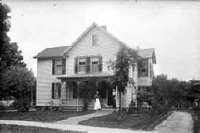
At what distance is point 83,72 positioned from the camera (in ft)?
91.7

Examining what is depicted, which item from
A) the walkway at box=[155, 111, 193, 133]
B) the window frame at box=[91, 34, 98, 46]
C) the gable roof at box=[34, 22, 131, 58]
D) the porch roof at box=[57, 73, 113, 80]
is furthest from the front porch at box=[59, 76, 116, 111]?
the walkway at box=[155, 111, 193, 133]

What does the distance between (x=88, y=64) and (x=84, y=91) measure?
8.54 feet

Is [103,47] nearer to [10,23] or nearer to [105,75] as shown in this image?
[105,75]

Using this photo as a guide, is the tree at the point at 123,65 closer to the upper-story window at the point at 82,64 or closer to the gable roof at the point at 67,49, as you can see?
the gable roof at the point at 67,49

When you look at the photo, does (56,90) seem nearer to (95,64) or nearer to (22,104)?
(22,104)

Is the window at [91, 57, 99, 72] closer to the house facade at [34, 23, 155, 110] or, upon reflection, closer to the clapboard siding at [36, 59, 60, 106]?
the house facade at [34, 23, 155, 110]

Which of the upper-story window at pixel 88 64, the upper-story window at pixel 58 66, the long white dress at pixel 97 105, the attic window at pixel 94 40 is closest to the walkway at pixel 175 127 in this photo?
the long white dress at pixel 97 105

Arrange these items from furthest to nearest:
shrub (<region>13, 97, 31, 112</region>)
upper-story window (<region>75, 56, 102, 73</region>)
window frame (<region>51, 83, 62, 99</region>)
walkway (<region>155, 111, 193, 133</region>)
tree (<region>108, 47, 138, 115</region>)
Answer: window frame (<region>51, 83, 62, 99</region>), upper-story window (<region>75, 56, 102, 73</region>), shrub (<region>13, 97, 31, 112</region>), tree (<region>108, 47, 138, 115</region>), walkway (<region>155, 111, 193, 133</region>)

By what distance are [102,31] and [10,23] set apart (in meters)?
9.55

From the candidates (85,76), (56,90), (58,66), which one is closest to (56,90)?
(56,90)

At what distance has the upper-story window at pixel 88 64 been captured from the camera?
89.5ft

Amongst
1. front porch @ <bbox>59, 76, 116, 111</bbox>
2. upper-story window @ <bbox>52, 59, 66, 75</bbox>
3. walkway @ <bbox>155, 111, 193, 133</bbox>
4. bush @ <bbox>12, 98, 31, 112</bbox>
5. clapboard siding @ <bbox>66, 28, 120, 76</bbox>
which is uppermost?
clapboard siding @ <bbox>66, 28, 120, 76</bbox>

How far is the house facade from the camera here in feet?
87.2

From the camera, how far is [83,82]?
26.8m
